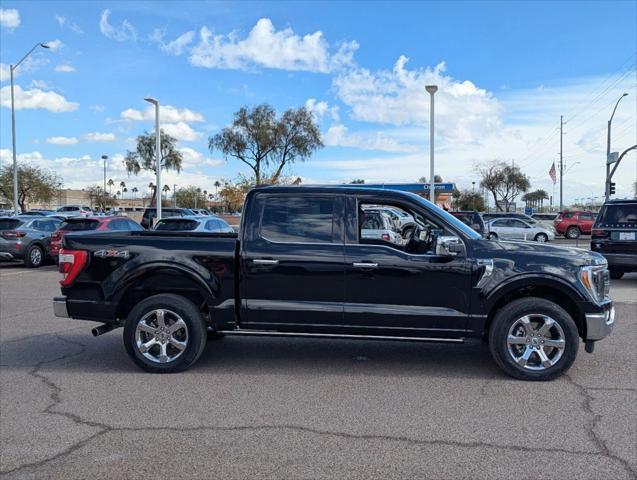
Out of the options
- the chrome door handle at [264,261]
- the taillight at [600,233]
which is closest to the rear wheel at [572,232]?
the taillight at [600,233]

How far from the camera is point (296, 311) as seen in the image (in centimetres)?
561

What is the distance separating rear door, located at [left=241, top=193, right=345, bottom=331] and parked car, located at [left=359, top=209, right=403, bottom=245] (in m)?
0.45

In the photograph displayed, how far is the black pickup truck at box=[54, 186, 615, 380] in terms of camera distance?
17.8 ft

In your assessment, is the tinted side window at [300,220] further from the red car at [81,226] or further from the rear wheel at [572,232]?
the rear wheel at [572,232]

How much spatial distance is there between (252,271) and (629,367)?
13.5ft

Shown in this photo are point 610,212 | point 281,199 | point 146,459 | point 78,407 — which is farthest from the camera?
point 610,212

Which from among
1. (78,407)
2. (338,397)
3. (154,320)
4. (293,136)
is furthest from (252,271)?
(293,136)

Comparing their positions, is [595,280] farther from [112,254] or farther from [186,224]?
[186,224]

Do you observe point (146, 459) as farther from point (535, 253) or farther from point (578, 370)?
point (578, 370)

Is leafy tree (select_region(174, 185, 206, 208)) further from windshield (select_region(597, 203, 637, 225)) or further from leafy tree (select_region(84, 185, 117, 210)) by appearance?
windshield (select_region(597, 203, 637, 225))

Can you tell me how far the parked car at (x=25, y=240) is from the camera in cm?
1683

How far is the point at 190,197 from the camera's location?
115062 millimetres

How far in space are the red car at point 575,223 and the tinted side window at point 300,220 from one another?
103ft

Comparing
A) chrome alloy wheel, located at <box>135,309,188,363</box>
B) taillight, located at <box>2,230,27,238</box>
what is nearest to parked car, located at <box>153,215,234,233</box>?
taillight, located at <box>2,230,27,238</box>
